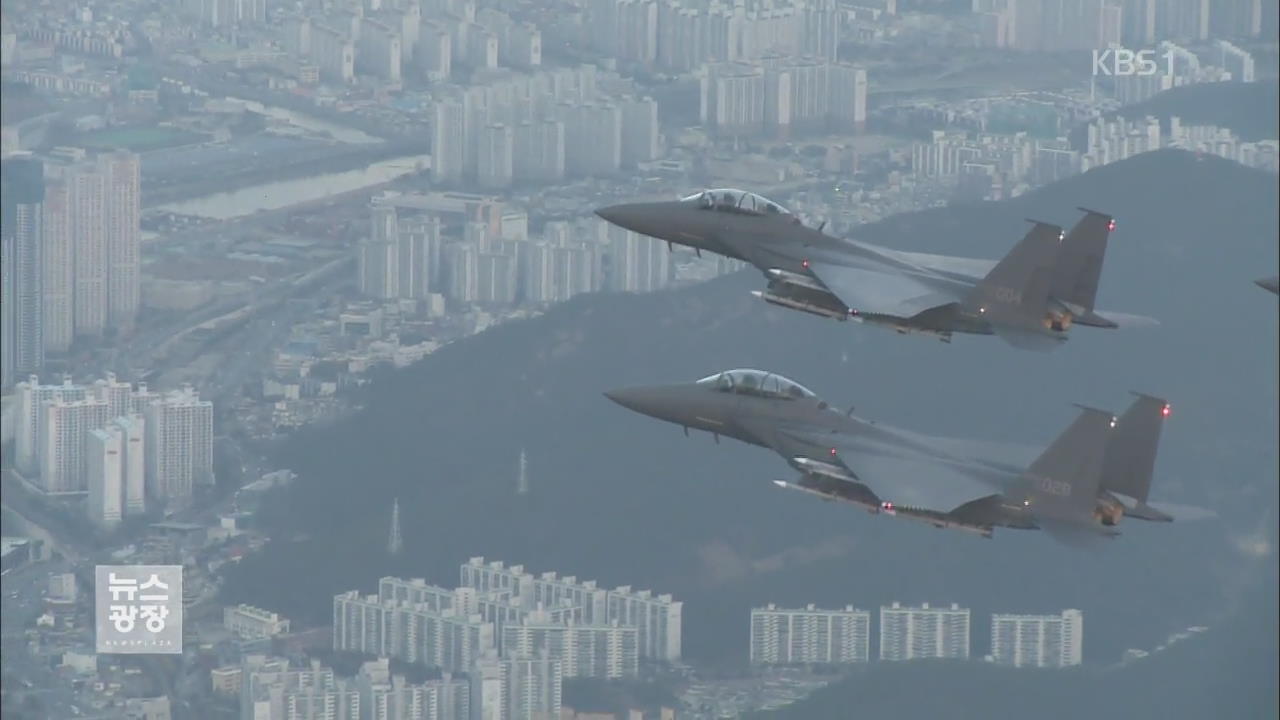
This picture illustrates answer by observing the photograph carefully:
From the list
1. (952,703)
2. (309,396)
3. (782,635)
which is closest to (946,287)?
(952,703)

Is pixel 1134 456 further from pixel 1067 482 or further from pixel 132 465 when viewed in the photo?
pixel 132 465

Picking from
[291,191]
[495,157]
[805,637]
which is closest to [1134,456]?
[805,637]

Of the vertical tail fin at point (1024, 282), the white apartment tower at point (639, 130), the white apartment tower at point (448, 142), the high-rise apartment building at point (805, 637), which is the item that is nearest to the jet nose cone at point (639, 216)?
the vertical tail fin at point (1024, 282)

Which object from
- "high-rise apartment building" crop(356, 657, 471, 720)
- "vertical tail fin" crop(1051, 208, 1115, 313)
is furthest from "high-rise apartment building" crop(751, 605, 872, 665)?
"vertical tail fin" crop(1051, 208, 1115, 313)

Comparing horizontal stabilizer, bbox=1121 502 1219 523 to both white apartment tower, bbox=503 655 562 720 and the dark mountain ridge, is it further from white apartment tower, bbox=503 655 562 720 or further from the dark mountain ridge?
white apartment tower, bbox=503 655 562 720

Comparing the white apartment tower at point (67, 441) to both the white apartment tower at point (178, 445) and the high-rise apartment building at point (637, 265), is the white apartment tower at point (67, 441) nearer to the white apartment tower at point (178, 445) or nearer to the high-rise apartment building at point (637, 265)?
the white apartment tower at point (178, 445)
